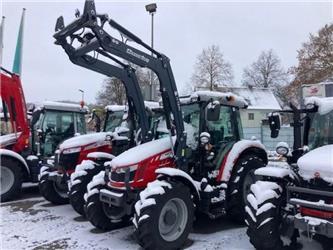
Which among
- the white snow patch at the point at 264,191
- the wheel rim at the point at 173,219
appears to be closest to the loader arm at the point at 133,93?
the wheel rim at the point at 173,219

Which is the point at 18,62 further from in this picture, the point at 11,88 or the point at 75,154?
the point at 75,154

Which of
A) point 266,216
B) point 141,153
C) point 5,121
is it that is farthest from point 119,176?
point 5,121

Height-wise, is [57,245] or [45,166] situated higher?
[45,166]

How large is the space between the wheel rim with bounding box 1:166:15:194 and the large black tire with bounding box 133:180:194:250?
5400 millimetres

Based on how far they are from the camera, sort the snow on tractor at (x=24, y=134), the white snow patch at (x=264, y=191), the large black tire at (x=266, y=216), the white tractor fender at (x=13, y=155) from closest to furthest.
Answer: the large black tire at (x=266, y=216), the white snow patch at (x=264, y=191), the white tractor fender at (x=13, y=155), the snow on tractor at (x=24, y=134)

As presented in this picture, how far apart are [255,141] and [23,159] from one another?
227 inches

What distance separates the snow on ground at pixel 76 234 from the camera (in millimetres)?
5949

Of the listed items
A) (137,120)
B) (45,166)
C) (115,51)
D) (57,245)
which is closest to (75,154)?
(45,166)

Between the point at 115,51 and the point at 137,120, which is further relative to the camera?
the point at 137,120

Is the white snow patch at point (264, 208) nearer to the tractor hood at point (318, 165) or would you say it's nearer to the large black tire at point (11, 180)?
the tractor hood at point (318, 165)

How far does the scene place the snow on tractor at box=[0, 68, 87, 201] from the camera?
968 centimetres

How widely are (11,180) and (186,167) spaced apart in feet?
17.1

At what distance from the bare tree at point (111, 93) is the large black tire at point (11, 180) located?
67.4ft

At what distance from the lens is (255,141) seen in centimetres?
740
